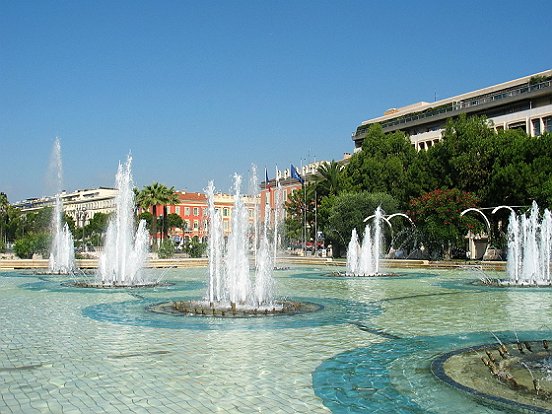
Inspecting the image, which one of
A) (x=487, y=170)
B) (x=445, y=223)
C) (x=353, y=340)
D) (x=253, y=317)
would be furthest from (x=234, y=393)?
(x=487, y=170)

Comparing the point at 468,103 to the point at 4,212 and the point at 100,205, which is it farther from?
the point at 100,205

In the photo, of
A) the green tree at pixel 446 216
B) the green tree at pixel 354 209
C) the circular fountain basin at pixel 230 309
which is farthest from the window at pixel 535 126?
the circular fountain basin at pixel 230 309

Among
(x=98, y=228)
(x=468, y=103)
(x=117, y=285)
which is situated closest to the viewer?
(x=117, y=285)

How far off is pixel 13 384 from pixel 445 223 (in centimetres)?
3275

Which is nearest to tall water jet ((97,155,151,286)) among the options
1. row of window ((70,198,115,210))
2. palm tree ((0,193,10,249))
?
palm tree ((0,193,10,249))

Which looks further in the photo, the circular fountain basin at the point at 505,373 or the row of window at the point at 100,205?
the row of window at the point at 100,205

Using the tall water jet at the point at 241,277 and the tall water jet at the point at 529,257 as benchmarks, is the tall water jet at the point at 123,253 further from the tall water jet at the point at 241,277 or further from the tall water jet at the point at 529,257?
the tall water jet at the point at 529,257

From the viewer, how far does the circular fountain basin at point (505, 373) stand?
5.82 metres

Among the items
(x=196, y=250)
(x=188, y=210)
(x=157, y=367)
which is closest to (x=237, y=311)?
(x=157, y=367)

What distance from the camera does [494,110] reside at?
54.1m

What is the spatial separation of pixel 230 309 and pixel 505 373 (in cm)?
688

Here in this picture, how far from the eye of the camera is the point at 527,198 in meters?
36.2

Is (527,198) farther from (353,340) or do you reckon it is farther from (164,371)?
(164,371)

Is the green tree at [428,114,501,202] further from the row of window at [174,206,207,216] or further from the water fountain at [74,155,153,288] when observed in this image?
the row of window at [174,206,207,216]
